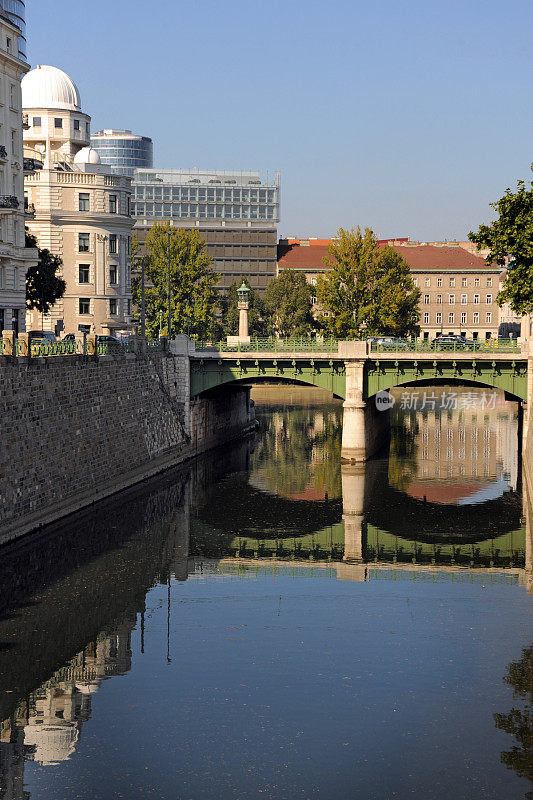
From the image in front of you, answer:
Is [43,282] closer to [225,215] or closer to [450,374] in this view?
[450,374]

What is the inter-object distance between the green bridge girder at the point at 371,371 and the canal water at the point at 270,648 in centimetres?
1562

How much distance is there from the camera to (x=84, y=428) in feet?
182

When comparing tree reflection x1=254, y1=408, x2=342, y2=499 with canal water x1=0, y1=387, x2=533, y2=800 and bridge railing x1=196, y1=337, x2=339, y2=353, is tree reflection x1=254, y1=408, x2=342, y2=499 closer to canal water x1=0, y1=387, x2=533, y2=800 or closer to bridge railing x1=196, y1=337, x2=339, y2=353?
canal water x1=0, y1=387, x2=533, y2=800

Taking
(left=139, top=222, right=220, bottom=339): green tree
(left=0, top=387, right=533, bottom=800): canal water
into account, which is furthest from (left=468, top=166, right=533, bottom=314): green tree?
(left=139, top=222, right=220, bottom=339): green tree

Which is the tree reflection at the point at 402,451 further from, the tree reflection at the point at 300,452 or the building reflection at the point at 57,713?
the building reflection at the point at 57,713

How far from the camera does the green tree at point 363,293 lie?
11494 centimetres

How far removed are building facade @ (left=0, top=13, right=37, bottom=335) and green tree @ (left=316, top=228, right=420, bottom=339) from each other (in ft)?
165

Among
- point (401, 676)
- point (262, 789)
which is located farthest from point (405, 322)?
point (262, 789)

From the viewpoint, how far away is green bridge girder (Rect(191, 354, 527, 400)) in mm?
76250

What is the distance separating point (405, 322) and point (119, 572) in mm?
79428

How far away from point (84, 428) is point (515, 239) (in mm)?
24935

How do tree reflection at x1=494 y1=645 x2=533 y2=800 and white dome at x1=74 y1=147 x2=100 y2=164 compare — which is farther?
white dome at x1=74 y1=147 x2=100 y2=164

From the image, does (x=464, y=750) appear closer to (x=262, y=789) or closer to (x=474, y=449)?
(x=262, y=789)

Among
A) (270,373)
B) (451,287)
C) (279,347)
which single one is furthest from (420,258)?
(270,373)
